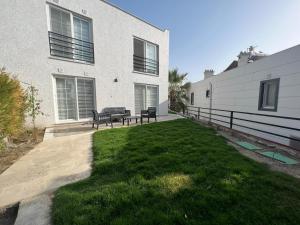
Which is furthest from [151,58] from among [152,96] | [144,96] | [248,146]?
[248,146]

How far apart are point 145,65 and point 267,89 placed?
741 cm

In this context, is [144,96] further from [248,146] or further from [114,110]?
[248,146]

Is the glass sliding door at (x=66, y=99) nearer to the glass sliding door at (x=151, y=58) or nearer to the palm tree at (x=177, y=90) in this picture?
the glass sliding door at (x=151, y=58)

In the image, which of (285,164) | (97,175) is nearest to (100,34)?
(97,175)

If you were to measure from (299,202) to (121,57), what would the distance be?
9687mm

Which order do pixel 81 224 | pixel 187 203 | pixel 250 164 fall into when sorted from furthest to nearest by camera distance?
pixel 250 164, pixel 187 203, pixel 81 224

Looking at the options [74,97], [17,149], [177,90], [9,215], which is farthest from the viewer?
[177,90]

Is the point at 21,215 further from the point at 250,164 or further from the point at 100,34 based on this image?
the point at 100,34

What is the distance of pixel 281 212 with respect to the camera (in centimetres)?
187

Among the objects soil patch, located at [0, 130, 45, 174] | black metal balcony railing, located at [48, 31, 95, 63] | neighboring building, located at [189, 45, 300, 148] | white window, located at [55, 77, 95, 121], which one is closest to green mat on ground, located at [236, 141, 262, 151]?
neighboring building, located at [189, 45, 300, 148]

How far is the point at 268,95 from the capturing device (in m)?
7.07

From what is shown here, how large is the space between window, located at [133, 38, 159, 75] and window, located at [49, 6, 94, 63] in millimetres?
3255

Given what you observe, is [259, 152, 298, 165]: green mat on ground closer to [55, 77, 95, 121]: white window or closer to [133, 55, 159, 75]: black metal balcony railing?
[55, 77, 95, 121]: white window

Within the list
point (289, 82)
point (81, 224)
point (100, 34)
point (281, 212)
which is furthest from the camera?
point (100, 34)
